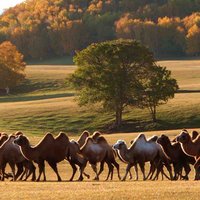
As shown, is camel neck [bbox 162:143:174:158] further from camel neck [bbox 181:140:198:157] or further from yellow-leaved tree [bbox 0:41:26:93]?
yellow-leaved tree [bbox 0:41:26:93]

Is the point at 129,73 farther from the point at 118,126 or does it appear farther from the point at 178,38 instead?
the point at 178,38

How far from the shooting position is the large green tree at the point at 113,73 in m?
71.4

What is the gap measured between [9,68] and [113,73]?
40.6 meters

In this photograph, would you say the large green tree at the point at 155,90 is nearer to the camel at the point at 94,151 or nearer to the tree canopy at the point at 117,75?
the tree canopy at the point at 117,75

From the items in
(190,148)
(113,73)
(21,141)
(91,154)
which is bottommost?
(113,73)

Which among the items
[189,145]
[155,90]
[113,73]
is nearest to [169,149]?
[189,145]

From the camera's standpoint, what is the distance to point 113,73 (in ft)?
238

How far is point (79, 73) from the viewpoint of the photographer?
73.4 m

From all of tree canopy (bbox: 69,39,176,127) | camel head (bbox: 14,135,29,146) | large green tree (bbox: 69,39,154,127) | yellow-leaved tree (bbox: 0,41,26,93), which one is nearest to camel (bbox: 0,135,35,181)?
camel head (bbox: 14,135,29,146)

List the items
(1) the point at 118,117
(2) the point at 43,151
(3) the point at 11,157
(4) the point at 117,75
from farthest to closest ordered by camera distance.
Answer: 1. (4) the point at 117,75
2. (1) the point at 118,117
3. (3) the point at 11,157
4. (2) the point at 43,151

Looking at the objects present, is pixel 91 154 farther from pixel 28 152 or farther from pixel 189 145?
pixel 189 145

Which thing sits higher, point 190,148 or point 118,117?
point 190,148

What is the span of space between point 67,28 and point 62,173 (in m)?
161

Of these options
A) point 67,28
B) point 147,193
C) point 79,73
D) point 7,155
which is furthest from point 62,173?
point 67,28
